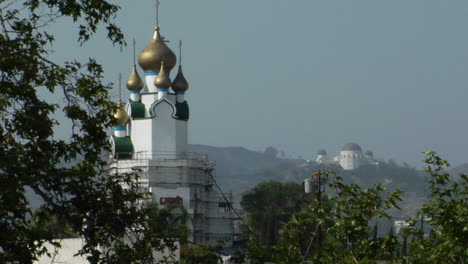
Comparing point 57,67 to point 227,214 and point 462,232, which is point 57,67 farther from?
point 227,214

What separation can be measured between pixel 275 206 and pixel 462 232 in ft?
244

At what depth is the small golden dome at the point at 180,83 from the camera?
70488 mm

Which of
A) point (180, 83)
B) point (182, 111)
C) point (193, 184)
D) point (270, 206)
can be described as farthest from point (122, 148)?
point (270, 206)

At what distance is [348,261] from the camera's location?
1412 centimetres

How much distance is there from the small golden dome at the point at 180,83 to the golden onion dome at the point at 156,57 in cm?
88

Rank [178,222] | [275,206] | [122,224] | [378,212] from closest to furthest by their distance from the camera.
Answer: [122,224], [378,212], [178,222], [275,206]

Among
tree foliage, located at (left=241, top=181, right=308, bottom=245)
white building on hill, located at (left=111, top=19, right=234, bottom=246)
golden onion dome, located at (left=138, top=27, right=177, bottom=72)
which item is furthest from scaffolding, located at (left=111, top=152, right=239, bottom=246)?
Answer: tree foliage, located at (left=241, top=181, right=308, bottom=245)

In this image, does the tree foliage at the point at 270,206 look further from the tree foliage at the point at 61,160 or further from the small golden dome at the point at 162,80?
the tree foliage at the point at 61,160

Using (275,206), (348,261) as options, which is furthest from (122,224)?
(275,206)

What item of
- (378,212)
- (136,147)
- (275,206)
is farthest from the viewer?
(275,206)

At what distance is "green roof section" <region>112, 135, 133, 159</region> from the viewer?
6875cm

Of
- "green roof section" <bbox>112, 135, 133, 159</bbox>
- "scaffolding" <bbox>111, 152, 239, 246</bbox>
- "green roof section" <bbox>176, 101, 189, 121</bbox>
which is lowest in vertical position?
"scaffolding" <bbox>111, 152, 239, 246</bbox>

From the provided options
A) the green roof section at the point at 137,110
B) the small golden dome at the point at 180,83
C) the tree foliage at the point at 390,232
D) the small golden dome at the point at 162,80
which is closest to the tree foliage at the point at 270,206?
the small golden dome at the point at 180,83

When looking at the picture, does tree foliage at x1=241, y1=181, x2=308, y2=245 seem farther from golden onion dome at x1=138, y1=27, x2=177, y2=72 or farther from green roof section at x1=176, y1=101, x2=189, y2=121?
golden onion dome at x1=138, y1=27, x2=177, y2=72
